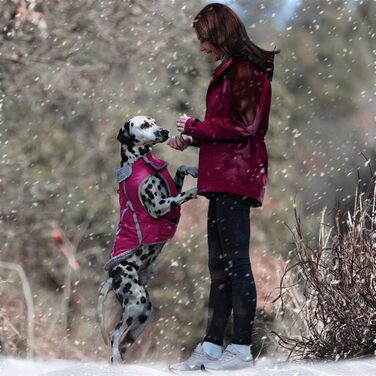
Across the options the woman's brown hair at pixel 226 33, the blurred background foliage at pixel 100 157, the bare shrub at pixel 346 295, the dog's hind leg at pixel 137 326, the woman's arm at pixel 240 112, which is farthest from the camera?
the blurred background foliage at pixel 100 157

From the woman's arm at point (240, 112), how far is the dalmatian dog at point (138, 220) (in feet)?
0.95

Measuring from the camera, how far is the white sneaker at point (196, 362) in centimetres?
464

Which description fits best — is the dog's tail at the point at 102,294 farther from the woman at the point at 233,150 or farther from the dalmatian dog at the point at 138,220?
the woman at the point at 233,150

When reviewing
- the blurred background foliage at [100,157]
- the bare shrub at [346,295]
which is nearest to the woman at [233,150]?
the bare shrub at [346,295]

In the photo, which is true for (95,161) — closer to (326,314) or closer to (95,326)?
(95,326)

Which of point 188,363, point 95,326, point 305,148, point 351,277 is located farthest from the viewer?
point 305,148

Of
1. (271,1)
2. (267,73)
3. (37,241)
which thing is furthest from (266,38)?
(267,73)

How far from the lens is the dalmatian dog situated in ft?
15.4

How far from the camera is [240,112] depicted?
4.55 m

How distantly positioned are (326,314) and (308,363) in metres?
0.34

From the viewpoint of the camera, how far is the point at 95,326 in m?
8.13

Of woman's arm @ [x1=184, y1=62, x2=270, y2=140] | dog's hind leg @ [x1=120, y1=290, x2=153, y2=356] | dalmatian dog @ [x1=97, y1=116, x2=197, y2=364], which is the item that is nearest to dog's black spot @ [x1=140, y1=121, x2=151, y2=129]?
dalmatian dog @ [x1=97, y1=116, x2=197, y2=364]

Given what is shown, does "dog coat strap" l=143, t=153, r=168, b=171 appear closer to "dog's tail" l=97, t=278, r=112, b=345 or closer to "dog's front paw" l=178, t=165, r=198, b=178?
"dog's front paw" l=178, t=165, r=198, b=178

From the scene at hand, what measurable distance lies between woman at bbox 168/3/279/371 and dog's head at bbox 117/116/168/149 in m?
0.11
